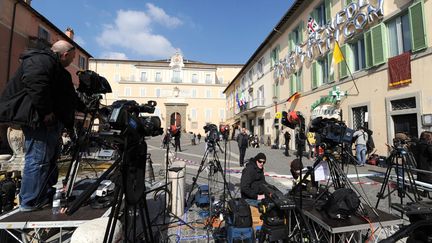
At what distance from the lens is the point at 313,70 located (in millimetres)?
14289

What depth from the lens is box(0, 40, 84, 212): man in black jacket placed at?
224 cm

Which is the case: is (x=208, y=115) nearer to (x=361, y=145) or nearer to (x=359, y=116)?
(x=359, y=116)

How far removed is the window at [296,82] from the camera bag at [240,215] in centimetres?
1482

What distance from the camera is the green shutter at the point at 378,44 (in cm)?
942

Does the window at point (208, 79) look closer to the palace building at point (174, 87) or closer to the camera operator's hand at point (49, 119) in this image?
the palace building at point (174, 87)

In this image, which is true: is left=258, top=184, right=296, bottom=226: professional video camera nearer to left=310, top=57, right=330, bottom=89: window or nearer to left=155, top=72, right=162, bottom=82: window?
left=310, top=57, right=330, bottom=89: window

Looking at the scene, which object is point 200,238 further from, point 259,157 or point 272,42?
point 272,42

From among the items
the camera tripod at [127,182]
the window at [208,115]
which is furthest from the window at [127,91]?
the camera tripod at [127,182]

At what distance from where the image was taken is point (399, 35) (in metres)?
8.93

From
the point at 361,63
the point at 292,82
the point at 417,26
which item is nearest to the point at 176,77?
the point at 292,82

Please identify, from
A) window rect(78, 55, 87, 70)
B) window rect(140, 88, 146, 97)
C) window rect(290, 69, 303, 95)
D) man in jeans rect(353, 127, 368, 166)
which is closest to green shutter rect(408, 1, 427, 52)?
man in jeans rect(353, 127, 368, 166)

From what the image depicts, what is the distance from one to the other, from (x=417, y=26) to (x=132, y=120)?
10.5 meters

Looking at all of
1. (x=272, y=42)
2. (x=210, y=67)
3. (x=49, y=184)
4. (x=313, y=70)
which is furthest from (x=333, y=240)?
(x=210, y=67)

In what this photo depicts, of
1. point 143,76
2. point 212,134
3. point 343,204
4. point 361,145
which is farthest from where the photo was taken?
point 143,76
